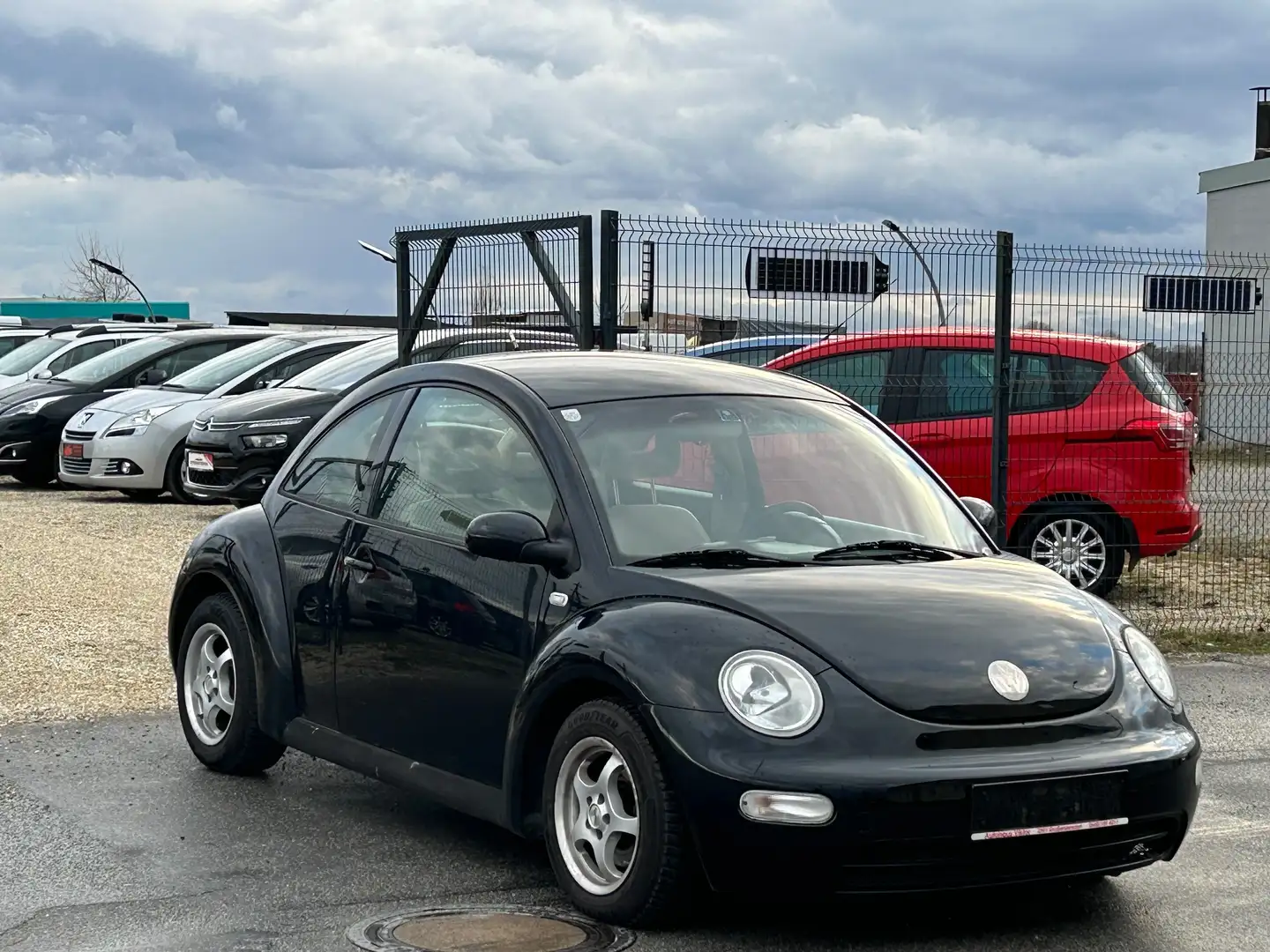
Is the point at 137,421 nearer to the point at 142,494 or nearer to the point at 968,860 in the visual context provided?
the point at 142,494

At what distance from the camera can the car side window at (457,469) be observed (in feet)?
17.2

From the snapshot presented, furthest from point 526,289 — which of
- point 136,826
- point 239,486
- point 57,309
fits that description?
point 57,309

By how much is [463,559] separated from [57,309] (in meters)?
81.2

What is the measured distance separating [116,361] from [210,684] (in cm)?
1436

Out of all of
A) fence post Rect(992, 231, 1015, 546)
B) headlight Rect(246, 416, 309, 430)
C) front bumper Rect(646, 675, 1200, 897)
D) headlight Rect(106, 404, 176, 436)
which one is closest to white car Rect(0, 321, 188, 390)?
headlight Rect(106, 404, 176, 436)

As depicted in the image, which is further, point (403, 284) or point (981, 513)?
point (403, 284)

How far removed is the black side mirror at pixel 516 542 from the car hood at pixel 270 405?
33.9ft

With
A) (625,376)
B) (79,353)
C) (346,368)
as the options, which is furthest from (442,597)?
(79,353)

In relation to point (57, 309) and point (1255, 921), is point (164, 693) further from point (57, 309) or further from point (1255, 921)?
point (57, 309)

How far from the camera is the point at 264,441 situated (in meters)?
14.8

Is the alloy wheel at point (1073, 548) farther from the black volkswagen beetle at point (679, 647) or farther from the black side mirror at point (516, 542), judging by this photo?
the black side mirror at point (516, 542)

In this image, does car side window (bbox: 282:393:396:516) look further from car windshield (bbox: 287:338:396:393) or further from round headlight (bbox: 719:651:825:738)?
car windshield (bbox: 287:338:396:393)

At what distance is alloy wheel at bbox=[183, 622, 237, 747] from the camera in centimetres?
640

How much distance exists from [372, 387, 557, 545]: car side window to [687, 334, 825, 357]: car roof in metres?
4.37
